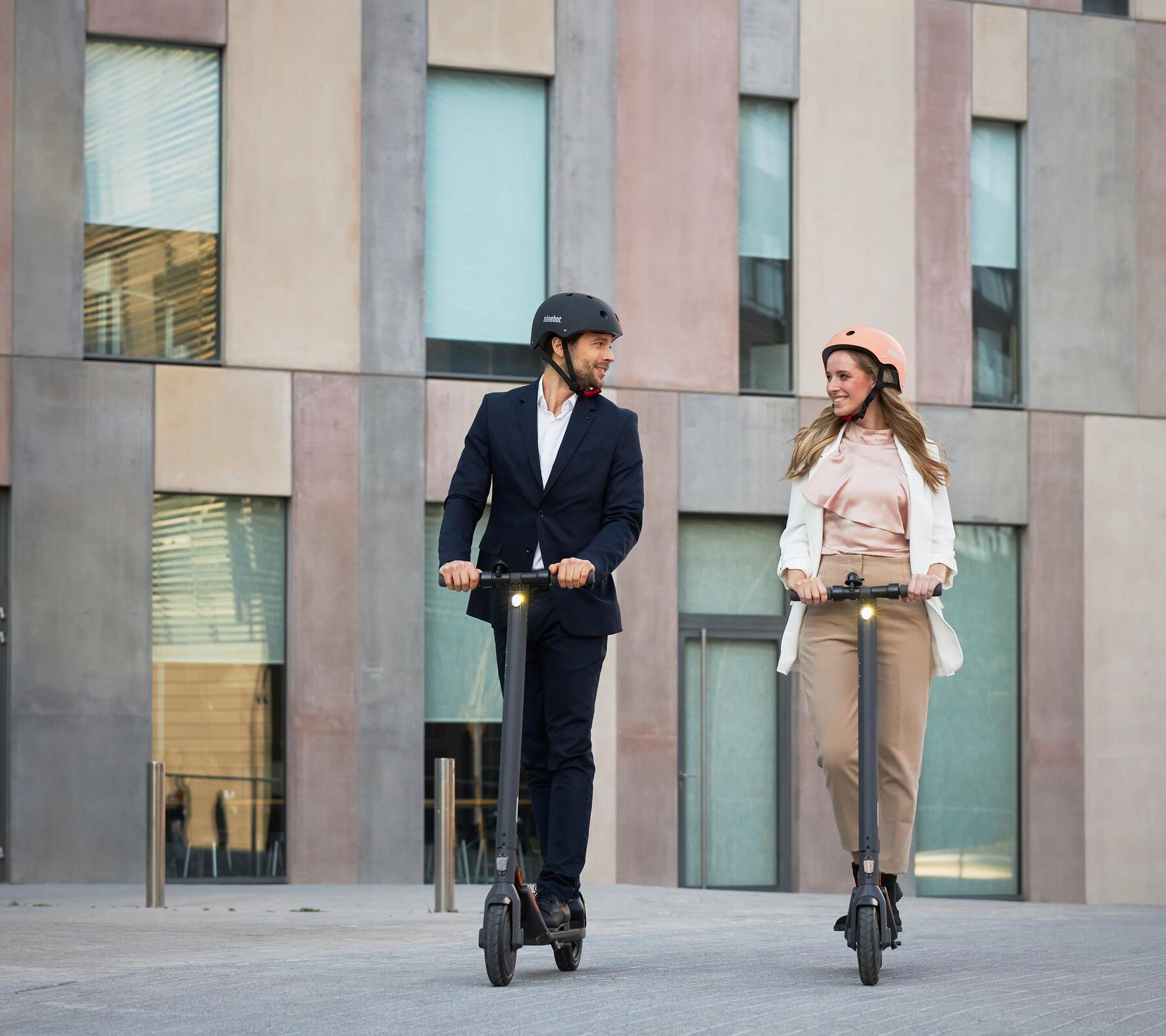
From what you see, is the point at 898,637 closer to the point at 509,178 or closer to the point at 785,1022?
the point at 785,1022

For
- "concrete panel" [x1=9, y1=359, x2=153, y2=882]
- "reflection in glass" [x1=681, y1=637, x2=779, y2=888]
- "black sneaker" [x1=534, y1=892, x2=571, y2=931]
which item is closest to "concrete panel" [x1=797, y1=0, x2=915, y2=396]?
"reflection in glass" [x1=681, y1=637, x2=779, y2=888]

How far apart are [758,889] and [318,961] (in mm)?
9938

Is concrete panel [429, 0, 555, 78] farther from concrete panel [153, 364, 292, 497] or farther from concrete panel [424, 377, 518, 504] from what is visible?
concrete panel [153, 364, 292, 497]

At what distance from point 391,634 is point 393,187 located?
3479 millimetres

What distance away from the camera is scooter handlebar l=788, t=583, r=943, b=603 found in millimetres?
6285

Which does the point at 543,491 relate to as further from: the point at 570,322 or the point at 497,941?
the point at 497,941

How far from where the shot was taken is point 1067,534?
57.1 feet

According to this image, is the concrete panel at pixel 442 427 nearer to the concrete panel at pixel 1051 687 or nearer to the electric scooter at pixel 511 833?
the concrete panel at pixel 1051 687

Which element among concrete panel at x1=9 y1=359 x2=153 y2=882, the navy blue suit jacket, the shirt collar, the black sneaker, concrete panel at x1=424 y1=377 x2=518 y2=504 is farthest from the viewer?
concrete panel at x1=424 y1=377 x2=518 y2=504

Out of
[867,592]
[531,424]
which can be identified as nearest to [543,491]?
[531,424]

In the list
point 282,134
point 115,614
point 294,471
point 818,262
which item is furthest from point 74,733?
point 818,262

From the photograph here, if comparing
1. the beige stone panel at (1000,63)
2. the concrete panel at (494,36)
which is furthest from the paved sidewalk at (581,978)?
the beige stone panel at (1000,63)

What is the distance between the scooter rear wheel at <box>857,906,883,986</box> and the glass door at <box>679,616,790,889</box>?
10.2 m

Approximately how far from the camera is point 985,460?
17.2 metres
